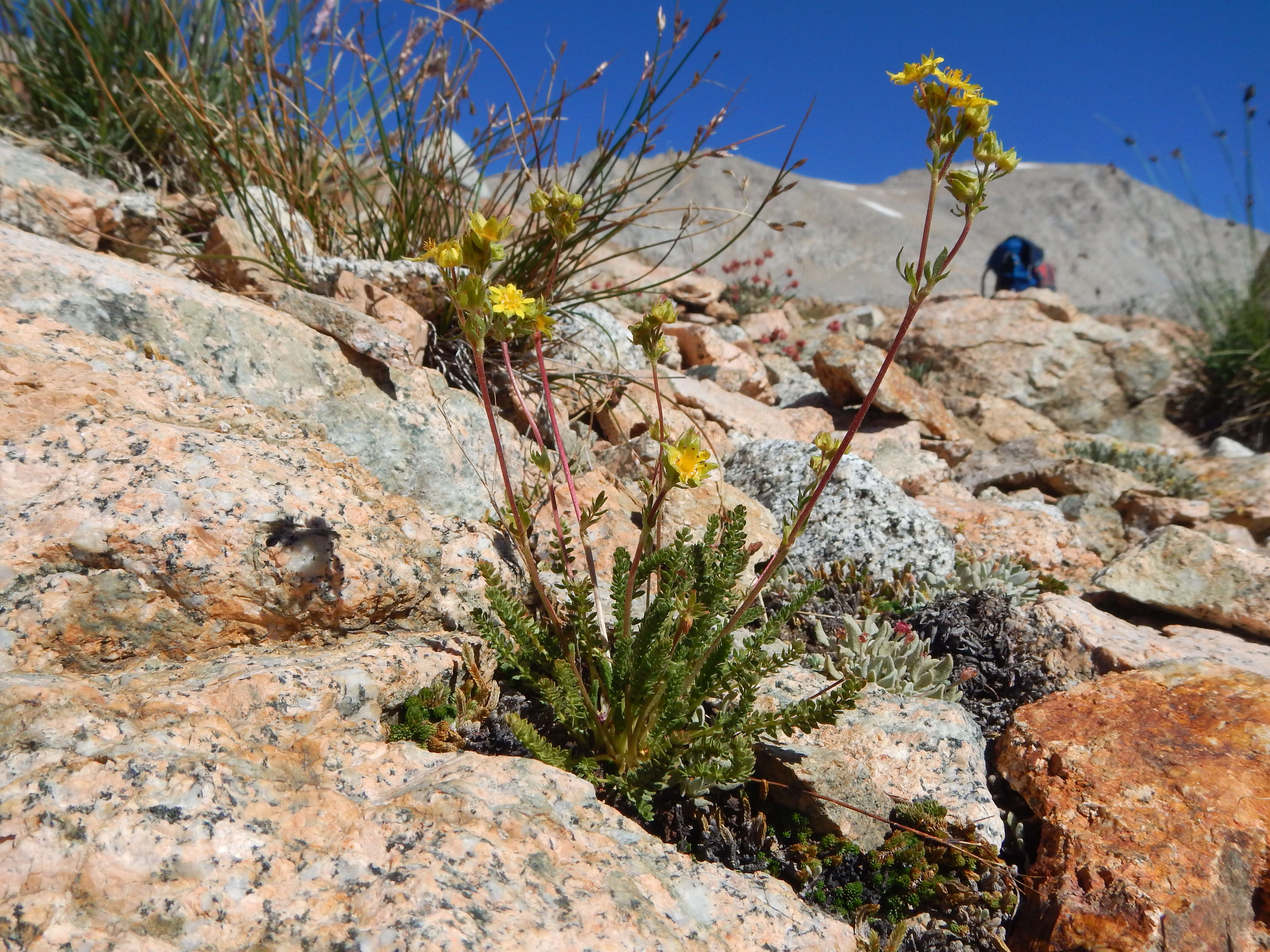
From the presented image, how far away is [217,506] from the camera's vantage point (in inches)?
78.9

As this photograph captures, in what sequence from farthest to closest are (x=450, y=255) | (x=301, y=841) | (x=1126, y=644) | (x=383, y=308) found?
(x=383, y=308)
(x=1126, y=644)
(x=450, y=255)
(x=301, y=841)

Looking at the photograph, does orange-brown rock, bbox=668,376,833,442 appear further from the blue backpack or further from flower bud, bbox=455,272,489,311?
the blue backpack

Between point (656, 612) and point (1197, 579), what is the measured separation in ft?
9.46

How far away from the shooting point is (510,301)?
1990mm

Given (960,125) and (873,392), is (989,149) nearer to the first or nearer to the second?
(960,125)

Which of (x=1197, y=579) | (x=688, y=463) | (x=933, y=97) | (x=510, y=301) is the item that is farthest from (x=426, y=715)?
(x=1197, y=579)

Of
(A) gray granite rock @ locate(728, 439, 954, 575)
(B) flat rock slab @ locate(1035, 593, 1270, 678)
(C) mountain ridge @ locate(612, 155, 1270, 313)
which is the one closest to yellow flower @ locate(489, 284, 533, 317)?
(A) gray granite rock @ locate(728, 439, 954, 575)

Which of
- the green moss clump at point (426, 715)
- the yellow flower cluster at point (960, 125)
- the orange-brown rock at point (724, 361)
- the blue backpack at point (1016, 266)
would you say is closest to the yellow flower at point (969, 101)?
the yellow flower cluster at point (960, 125)

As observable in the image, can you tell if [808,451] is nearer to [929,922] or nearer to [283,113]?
[929,922]

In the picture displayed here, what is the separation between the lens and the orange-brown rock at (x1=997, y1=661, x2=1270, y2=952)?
1891 millimetres

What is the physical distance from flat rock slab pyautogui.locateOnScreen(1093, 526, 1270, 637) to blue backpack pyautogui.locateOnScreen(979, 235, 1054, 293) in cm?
1032

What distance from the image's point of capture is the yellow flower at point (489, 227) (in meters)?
1.63

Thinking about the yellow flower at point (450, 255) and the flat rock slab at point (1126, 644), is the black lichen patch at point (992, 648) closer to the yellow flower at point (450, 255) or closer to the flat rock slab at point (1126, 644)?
the flat rock slab at point (1126, 644)

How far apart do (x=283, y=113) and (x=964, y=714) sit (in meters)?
4.13
